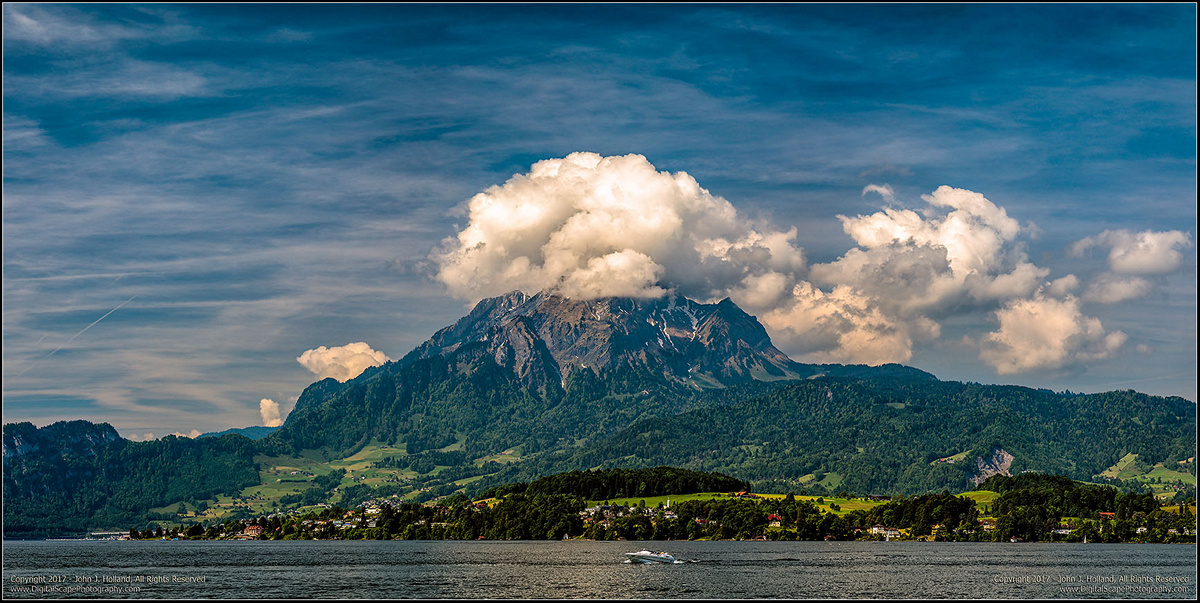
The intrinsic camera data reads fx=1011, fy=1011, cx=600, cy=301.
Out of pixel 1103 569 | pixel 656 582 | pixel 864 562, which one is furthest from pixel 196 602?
pixel 1103 569

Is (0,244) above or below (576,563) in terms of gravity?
above

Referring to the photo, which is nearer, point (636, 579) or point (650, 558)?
point (636, 579)

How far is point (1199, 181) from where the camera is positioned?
171 ft

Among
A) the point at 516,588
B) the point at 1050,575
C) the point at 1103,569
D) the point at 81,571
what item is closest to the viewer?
the point at 516,588

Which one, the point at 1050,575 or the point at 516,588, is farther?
the point at 1050,575

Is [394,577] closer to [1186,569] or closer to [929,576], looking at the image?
[929,576]

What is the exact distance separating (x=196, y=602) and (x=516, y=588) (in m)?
40.7

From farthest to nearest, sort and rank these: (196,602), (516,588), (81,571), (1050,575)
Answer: (81,571) < (1050,575) < (516,588) < (196,602)

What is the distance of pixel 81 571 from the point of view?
187875 millimetres

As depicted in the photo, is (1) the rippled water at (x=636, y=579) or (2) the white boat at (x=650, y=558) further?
(2) the white boat at (x=650, y=558)

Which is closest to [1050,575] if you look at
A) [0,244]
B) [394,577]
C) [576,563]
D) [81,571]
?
[576,563]

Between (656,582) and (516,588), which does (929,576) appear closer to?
(656,582)

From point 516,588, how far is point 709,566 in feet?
179

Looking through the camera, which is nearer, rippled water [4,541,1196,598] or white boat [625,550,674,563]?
rippled water [4,541,1196,598]
